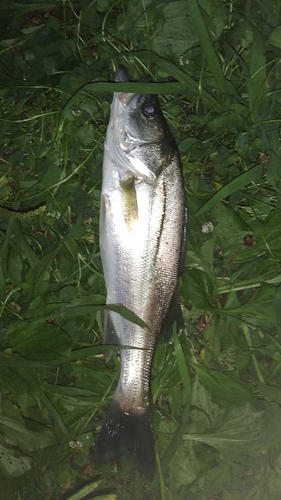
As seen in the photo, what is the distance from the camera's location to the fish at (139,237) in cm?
142

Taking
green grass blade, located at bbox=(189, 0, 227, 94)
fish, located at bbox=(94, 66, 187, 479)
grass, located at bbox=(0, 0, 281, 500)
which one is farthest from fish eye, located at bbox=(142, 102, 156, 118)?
green grass blade, located at bbox=(189, 0, 227, 94)

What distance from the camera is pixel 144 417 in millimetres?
1619

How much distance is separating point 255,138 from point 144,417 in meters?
1.20

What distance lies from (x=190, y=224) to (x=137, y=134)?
0.46 metres

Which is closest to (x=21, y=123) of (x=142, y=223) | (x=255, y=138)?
(x=142, y=223)

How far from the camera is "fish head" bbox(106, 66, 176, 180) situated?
55.5 inches

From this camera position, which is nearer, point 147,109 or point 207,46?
point 147,109

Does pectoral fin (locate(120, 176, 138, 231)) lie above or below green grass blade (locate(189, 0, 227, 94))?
below

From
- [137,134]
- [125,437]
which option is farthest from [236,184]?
[125,437]

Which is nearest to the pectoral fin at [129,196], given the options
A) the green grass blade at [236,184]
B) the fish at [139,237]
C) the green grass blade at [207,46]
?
the fish at [139,237]

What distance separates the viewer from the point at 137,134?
1412 millimetres

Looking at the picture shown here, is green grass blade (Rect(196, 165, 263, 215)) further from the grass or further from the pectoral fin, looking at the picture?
the pectoral fin

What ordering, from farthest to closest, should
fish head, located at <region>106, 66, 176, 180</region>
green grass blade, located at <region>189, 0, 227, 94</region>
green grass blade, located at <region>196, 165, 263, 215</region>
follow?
green grass blade, located at <region>196, 165, 263, 215</region>
green grass blade, located at <region>189, 0, 227, 94</region>
fish head, located at <region>106, 66, 176, 180</region>

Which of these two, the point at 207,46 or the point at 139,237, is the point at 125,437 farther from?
the point at 207,46
